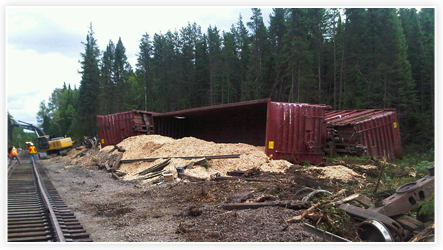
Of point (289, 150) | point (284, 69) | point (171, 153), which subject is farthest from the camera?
point (284, 69)

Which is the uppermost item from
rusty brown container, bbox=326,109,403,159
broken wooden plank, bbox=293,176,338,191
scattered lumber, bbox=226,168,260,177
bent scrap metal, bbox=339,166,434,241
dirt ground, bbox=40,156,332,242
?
rusty brown container, bbox=326,109,403,159

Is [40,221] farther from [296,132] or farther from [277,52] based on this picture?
[277,52]

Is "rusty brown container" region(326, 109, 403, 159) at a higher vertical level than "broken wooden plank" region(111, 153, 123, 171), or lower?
higher

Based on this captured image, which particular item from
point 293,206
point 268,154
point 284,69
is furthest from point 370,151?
point 284,69

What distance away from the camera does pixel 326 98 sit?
31.8 metres

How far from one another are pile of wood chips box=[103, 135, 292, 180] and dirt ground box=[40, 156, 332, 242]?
4.57ft

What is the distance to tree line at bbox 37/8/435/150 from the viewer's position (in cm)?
2458

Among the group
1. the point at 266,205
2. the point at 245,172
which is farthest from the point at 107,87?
the point at 266,205

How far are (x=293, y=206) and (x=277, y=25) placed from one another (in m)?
34.5

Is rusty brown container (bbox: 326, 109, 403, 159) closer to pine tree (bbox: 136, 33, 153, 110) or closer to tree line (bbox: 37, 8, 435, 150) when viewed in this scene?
tree line (bbox: 37, 8, 435, 150)

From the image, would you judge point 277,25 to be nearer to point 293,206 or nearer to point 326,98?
point 326,98

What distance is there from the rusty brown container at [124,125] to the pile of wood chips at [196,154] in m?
1.94

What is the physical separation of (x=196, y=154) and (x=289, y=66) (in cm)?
1910

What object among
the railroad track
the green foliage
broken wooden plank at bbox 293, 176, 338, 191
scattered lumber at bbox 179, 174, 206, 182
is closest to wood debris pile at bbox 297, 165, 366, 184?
broken wooden plank at bbox 293, 176, 338, 191
